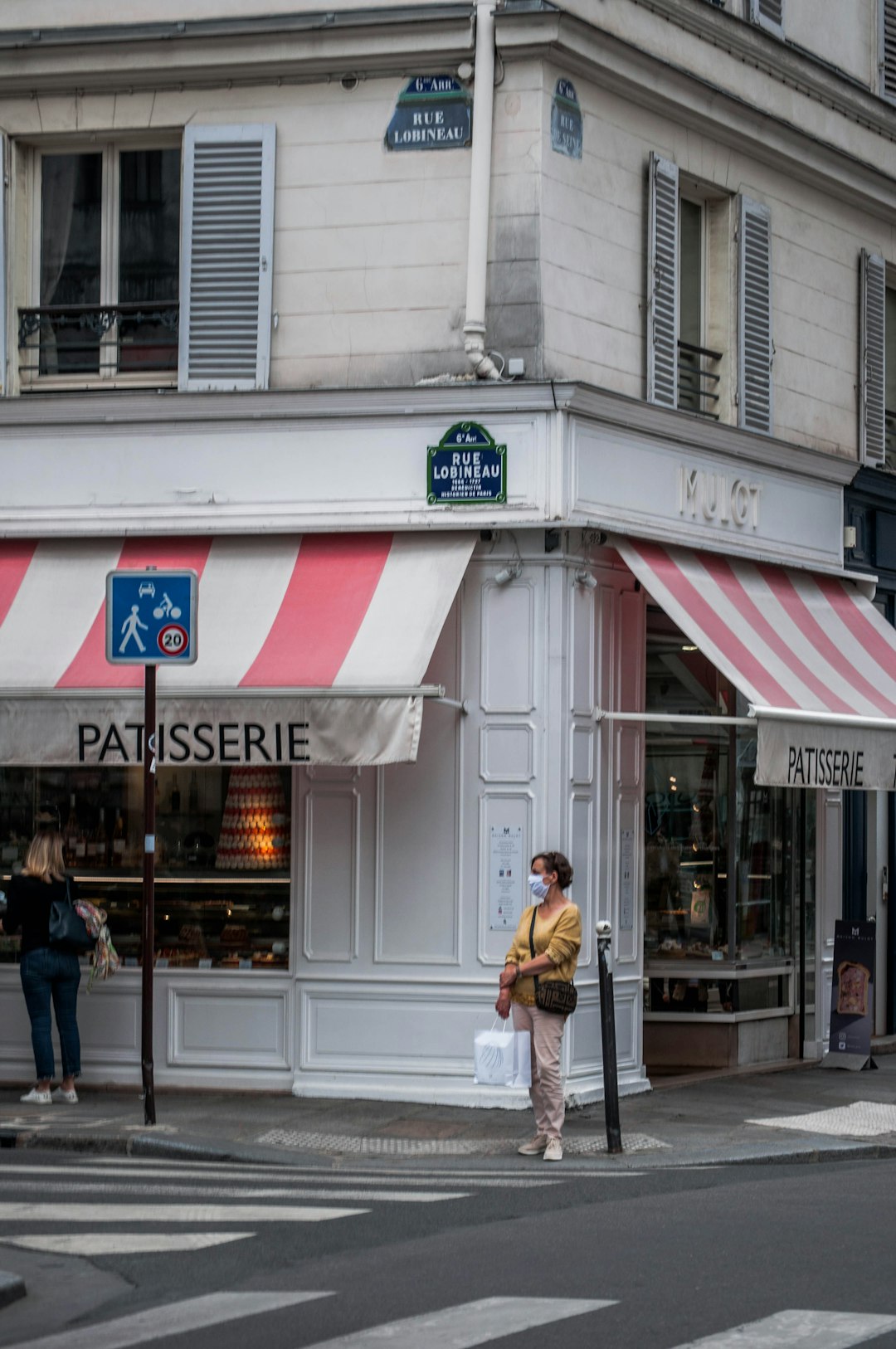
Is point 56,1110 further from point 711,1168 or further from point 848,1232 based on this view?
point 848,1232

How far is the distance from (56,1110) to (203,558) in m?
3.86

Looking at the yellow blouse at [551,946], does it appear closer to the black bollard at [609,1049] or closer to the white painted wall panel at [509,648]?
the black bollard at [609,1049]

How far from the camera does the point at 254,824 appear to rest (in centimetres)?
1402

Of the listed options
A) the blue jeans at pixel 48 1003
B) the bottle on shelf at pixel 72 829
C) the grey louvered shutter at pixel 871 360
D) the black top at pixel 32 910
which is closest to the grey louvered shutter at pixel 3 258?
the bottle on shelf at pixel 72 829

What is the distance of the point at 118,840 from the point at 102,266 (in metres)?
4.19

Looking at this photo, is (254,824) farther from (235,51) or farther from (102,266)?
(235,51)

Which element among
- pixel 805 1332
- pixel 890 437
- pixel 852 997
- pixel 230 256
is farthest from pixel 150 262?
pixel 805 1332

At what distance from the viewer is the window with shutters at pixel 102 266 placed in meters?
14.5

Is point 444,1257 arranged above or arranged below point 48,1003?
below

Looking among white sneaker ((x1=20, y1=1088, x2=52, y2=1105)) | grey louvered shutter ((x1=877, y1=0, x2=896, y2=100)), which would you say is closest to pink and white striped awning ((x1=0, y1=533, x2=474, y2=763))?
white sneaker ((x1=20, y1=1088, x2=52, y2=1105))

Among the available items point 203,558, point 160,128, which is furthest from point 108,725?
point 160,128

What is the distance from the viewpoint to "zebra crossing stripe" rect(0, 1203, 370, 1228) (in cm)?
889

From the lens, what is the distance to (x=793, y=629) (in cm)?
1509

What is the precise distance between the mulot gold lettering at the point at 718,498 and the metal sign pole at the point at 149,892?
462 centimetres
